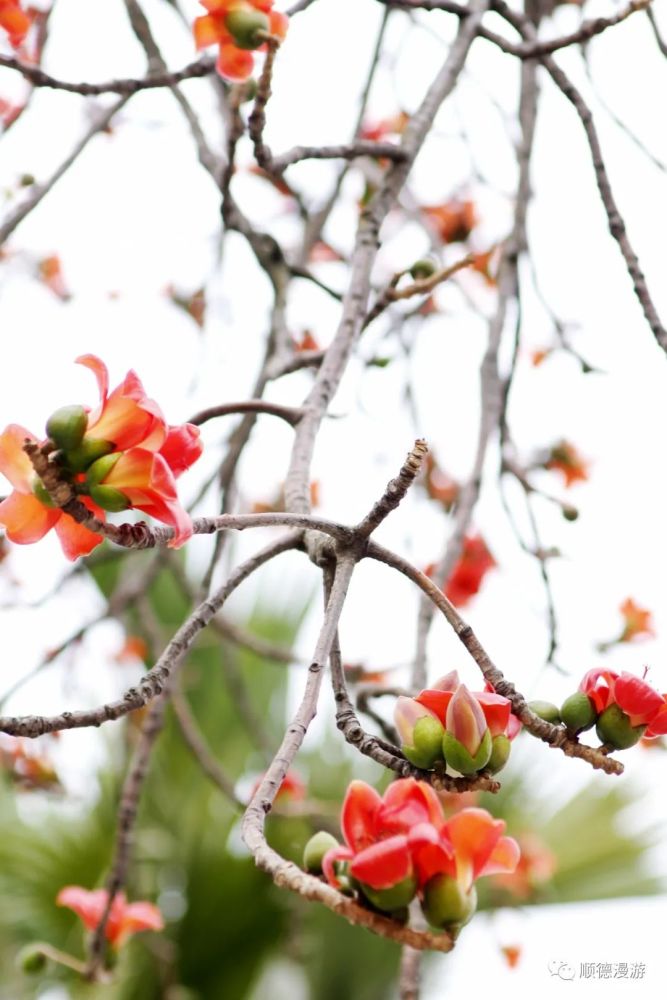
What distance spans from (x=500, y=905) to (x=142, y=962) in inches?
54.5

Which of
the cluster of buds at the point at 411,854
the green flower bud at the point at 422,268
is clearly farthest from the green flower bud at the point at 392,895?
the green flower bud at the point at 422,268

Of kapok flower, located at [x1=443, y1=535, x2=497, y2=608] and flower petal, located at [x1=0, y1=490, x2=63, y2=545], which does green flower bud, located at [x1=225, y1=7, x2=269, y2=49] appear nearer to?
flower petal, located at [x1=0, y1=490, x2=63, y2=545]

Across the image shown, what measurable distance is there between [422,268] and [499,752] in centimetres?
57

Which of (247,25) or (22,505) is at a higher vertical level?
(247,25)

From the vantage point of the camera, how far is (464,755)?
0.50 m

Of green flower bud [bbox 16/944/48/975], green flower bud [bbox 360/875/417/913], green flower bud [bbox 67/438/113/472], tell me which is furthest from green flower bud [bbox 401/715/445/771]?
green flower bud [bbox 16/944/48/975]

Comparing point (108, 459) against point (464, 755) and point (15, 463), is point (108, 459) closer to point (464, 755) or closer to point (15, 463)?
point (15, 463)

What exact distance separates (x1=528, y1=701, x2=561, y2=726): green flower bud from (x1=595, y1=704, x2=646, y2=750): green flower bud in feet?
0.08

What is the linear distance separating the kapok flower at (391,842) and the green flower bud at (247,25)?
64 cm

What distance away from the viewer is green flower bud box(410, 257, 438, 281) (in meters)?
0.96

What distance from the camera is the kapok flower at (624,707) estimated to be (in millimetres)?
564

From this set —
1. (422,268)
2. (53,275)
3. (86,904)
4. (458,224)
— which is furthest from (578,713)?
(53,275)

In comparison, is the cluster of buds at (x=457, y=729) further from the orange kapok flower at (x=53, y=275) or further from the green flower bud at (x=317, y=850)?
the orange kapok flower at (x=53, y=275)

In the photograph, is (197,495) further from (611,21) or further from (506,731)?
(506,731)
